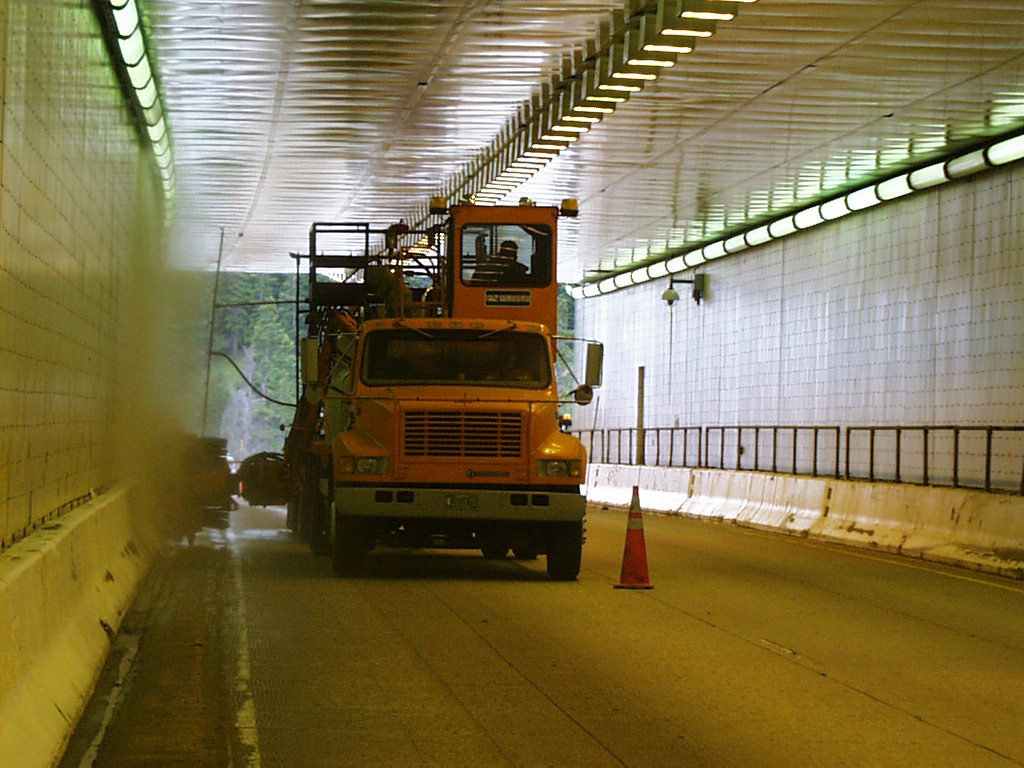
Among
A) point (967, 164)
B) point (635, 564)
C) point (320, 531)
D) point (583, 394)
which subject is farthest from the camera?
point (967, 164)

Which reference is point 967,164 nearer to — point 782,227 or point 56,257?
point 782,227

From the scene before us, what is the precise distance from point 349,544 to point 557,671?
6.70m

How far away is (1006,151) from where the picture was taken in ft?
77.1

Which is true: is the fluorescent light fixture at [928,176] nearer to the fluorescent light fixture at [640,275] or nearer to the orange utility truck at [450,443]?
the orange utility truck at [450,443]

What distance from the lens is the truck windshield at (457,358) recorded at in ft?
57.9

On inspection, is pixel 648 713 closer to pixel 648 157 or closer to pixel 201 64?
pixel 201 64

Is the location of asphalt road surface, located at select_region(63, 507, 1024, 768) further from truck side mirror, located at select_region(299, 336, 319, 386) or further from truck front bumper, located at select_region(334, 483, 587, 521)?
truck side mirror, located at select_region(299, 336, 319, 386)

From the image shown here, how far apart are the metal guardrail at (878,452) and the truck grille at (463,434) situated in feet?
23.9

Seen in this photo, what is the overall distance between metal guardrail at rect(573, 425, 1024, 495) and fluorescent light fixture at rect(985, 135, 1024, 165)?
405 centimetres

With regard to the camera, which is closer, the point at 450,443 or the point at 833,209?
the point at 450,443

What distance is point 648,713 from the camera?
9.12m

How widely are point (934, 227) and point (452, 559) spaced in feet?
38.6

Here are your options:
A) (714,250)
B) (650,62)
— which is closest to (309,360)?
(650,62)

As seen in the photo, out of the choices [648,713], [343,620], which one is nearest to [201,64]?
[343,620]
